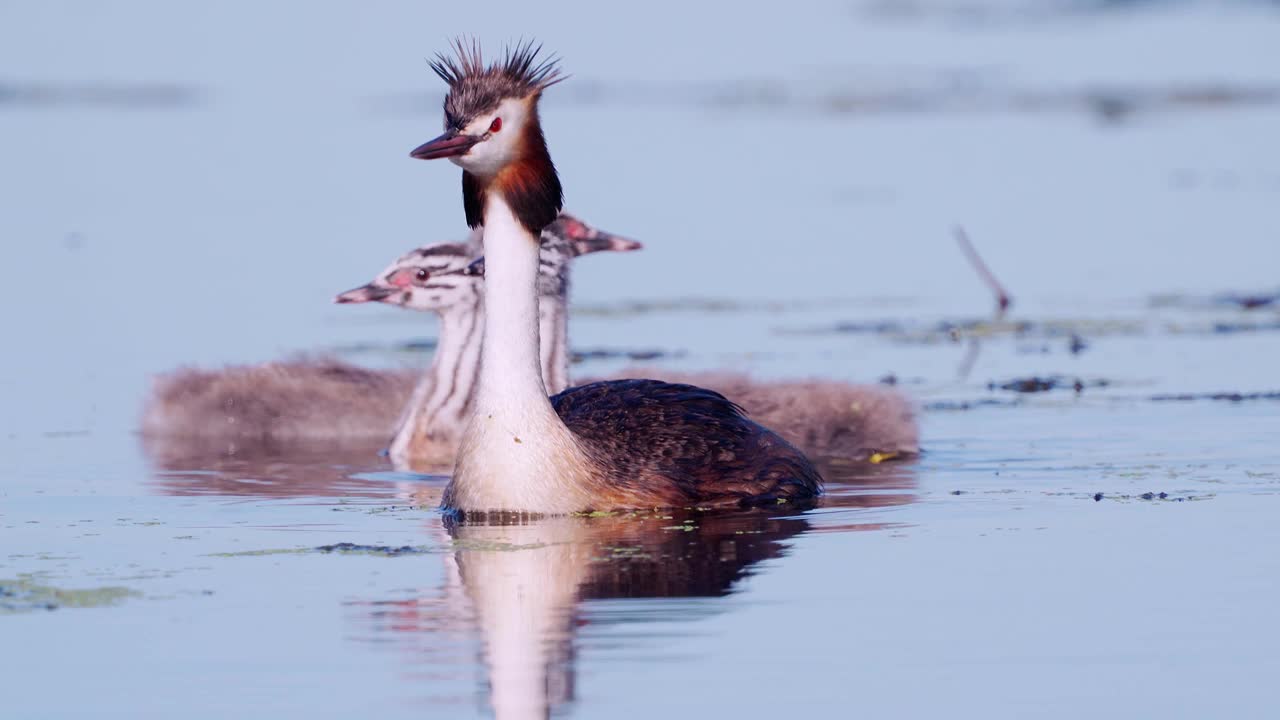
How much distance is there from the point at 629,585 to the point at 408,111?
85.6ft

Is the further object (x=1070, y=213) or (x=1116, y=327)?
(x=1070, y=213)

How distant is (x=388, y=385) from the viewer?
47.5ft

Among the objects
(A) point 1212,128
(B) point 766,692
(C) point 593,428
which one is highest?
(A) point 1212,128

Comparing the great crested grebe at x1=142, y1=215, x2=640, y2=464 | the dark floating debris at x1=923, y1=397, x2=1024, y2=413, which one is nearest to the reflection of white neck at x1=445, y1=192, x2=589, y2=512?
the great crested grebe at x1=142, y1=215, x2=640, y2=464

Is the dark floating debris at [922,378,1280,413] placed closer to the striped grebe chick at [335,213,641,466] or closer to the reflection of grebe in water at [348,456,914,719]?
the striped grebe chick at [335,213,641,466]

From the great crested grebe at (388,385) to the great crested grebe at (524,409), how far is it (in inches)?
112

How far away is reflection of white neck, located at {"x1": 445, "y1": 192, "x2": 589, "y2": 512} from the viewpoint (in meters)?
9.88

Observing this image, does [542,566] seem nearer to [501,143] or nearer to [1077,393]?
[501,143]

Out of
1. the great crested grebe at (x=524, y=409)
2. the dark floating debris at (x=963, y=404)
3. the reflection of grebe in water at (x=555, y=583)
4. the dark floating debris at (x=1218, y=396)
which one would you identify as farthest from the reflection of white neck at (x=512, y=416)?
the dark floating debris at (x=1218, y=396)

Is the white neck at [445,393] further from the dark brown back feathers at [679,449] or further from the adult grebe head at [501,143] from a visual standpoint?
the adult grebe head at [501,143]

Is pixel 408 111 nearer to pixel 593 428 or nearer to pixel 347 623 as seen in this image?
pixel 593 428

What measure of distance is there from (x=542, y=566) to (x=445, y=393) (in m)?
4.92

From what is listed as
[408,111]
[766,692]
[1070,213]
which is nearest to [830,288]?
[1070,213]

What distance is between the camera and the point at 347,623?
7.70 metres
